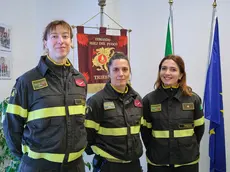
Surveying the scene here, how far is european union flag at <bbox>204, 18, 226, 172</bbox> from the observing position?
105 inches

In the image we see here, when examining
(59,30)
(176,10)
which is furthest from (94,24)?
(59,30)

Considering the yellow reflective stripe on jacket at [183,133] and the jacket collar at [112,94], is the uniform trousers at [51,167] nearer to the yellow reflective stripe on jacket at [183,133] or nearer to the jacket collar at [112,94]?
the jacket collar at [112,94]

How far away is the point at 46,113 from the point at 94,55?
147 centimetres

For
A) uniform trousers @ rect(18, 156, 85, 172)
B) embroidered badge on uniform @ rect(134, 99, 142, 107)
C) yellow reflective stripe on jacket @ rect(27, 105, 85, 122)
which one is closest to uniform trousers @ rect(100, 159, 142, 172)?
uniform trousers @ rect(18, 156, 85, 172)

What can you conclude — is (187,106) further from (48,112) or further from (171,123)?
(48,112)

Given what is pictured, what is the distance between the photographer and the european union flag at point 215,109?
267cm

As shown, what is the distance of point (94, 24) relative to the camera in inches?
129

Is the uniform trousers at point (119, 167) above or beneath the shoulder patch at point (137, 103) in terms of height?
beneath

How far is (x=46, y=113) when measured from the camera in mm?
1393

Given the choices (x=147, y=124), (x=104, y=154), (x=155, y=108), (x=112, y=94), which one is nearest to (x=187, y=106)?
(x=155, y=108)

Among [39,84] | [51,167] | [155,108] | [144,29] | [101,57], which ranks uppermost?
[144,29]

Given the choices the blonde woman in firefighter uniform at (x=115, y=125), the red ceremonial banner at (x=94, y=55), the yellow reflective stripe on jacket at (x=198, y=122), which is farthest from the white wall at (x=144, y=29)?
the blonde woman in firefighter uniform at (x=115, y=125)

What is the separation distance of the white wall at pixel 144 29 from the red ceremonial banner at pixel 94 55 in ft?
1.85

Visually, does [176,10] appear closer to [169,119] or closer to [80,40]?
[80,40]
